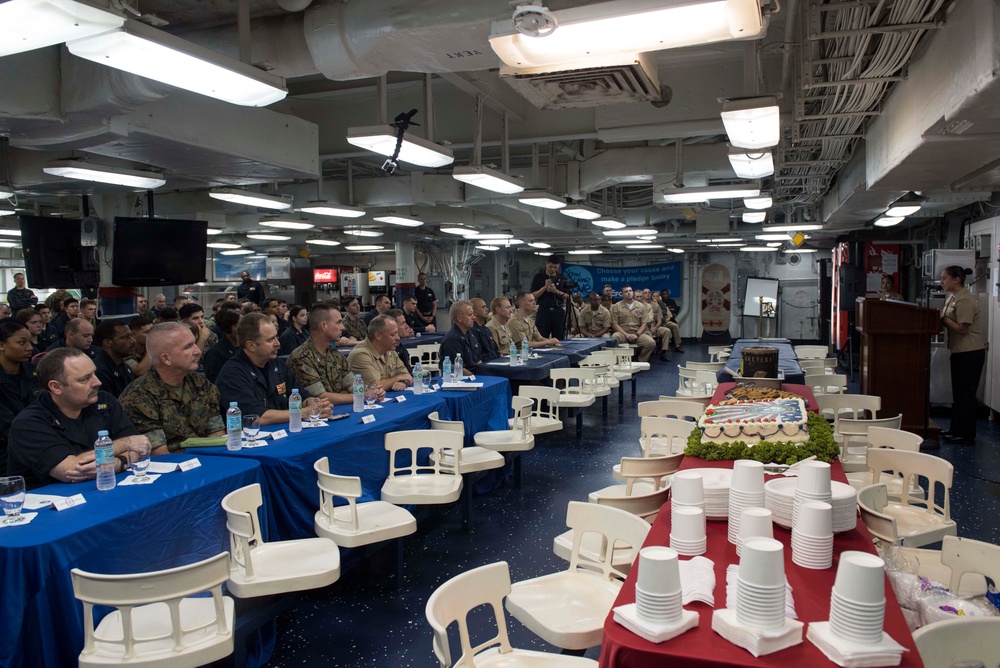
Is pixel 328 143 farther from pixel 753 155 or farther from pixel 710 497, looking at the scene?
pixel 710 497

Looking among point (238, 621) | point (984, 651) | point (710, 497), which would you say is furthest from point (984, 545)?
point (238, 621)

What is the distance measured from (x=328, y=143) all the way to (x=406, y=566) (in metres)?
5.10

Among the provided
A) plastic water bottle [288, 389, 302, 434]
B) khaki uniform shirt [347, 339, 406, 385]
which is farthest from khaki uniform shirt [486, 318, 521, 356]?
plastic water bottle [288, 389, 302, 434]

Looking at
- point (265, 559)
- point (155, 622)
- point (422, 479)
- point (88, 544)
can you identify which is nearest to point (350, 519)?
point (265, 559)

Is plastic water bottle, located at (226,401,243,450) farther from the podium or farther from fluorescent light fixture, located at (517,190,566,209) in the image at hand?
the podium

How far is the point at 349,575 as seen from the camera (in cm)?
398

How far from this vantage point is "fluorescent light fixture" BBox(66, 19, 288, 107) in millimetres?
2625

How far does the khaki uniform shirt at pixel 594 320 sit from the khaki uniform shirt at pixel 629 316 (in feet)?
0.71

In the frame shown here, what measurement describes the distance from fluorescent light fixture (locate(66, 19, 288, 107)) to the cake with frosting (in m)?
2.85

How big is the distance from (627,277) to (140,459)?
2007cm

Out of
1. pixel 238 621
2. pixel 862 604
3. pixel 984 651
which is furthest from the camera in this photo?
pixel 238 621

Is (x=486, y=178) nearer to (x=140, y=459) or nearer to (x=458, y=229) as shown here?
(x=140, y=459)

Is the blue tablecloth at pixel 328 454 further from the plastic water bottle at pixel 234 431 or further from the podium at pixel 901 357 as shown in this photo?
the podium at pixel 901 357

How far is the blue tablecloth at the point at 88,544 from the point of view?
2291mm
